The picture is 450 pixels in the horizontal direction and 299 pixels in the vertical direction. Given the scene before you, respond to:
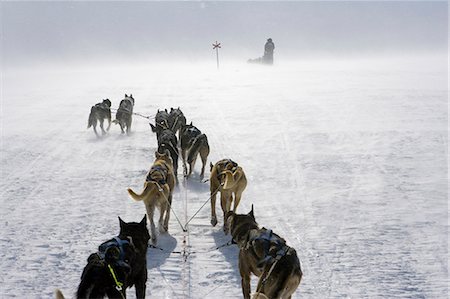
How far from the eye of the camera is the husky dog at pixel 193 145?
6953 mm

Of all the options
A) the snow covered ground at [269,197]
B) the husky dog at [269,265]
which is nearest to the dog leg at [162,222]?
the snow covered ground at [269,197]

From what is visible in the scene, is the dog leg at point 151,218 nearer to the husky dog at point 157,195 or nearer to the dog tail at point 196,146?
the husky dog at point 157,195

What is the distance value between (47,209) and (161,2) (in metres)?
90.9

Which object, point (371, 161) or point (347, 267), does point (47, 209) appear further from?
point (371, 161)

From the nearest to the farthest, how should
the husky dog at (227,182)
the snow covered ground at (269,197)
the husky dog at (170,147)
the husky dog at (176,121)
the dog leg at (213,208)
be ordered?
the snow covered ground at (269,197)
the husky dog at (227,182)
the dog leg at (213,208)
the husky dog at (170,147)
the husky dog at (176,121)

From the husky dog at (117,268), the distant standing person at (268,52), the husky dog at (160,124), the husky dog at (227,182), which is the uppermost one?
the distant standing person at (268,52)

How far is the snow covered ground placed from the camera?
4285mm

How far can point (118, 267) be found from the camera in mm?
3125

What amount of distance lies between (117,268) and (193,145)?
156 inches

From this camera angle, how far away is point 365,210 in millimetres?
5914

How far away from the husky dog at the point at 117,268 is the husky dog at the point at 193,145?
3.15 m

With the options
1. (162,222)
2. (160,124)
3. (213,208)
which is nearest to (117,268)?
(162,222)

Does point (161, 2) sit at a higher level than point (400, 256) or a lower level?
higher

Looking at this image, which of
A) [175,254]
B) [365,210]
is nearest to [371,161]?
[365,210]
